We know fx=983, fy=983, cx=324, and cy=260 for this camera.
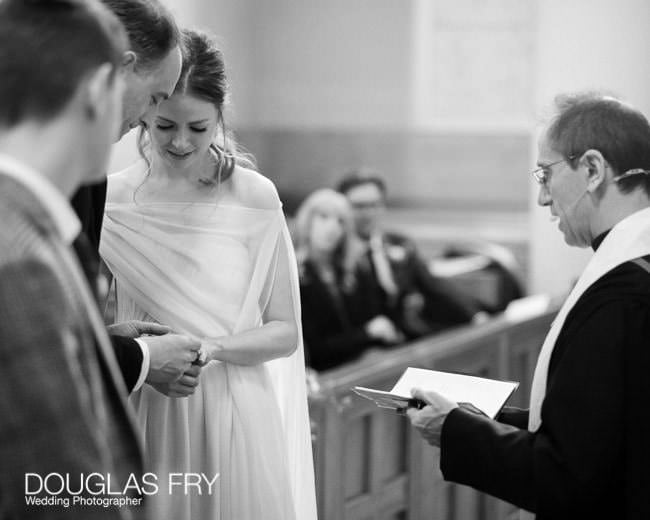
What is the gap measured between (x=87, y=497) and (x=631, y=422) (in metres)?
1.04

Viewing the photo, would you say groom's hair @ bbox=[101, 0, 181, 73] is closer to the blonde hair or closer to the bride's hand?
the bride's hand

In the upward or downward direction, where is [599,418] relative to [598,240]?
downward

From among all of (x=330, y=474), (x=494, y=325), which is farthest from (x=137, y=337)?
(x=494, y=325)

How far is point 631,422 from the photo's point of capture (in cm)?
184

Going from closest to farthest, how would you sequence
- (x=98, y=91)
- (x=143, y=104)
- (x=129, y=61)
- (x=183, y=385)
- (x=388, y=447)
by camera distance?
1. (x=98, y=91)
2. (x=129, y=61)
3. (x=143, y=104)
4. (x=183, y=385)
5. (x=388, y=447)

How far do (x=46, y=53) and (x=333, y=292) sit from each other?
187 inches

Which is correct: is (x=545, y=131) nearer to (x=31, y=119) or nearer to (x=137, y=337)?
(x=137, y=337)

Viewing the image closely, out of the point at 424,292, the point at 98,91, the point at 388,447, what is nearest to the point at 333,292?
the point at 424,292

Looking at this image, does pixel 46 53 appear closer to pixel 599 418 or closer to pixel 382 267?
pixel 599 418

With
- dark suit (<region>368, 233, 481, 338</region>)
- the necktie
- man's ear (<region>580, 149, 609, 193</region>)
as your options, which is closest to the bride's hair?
man's ear (<region>580, 149, 609, 193</region>)

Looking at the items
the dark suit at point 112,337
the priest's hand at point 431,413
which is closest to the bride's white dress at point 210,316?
the dark suit at point 112,337

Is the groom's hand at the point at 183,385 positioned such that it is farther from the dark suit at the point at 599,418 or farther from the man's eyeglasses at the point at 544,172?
the man's eyeglasses at the point at 544,172

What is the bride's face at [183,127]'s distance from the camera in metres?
2.34

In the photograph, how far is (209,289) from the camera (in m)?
2.49
